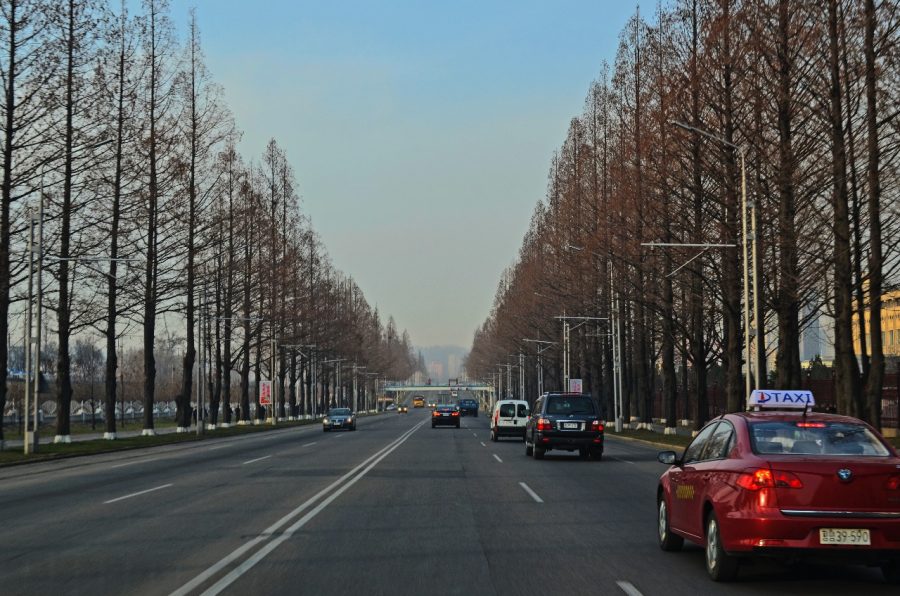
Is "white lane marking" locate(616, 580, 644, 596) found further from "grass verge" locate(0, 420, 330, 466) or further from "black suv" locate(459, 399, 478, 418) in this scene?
"black suv" locate(459, 399, 478, 418)

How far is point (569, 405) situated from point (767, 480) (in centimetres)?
2185

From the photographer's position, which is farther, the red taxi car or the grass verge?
the grass verge

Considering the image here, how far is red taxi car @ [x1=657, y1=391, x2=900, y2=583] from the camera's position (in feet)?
29.5

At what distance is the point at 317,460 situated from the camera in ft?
99.4

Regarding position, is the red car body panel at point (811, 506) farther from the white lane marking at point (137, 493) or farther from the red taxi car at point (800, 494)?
the white lane marking at point (137, 493)

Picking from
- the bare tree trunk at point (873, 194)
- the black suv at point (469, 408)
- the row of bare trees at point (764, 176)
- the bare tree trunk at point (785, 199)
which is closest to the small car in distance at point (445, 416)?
the row of bare trees at point (764, 176)

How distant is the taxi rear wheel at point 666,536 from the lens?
1169 centimetres

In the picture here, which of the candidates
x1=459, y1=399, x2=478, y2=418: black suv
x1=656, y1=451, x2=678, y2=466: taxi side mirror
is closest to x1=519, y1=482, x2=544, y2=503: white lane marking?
x1=656, y1=451, x2=678, y2=466: taxi side mirror

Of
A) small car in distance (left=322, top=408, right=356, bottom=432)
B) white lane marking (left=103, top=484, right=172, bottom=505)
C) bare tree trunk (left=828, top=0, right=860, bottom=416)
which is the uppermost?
bare tree trunk (left=828, top=0, right=860, bottom=416)

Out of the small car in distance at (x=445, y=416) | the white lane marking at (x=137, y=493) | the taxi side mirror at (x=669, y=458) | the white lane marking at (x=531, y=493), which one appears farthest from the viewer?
the small car in distance at (x=445, y=416)

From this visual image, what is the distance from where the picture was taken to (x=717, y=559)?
31.8ft

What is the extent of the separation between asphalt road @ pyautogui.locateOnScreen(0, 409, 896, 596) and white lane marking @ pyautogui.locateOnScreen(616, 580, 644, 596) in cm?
2

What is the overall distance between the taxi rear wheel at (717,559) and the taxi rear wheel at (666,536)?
1542 mm

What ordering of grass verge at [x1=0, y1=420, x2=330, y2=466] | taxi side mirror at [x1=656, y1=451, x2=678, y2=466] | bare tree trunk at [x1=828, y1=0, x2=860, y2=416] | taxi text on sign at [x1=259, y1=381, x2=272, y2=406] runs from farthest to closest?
taxi text on sign at [x1=259, y1=381, x2=272, y2=406]
grass verge at [x1=0, y1=420, x2=330, y2=466]
bare tree trunk at [x1=828, y1=0, x2=860, y2=416]
taxi side mirror at [x1=656, y1=451, x2=678, y2=466]
